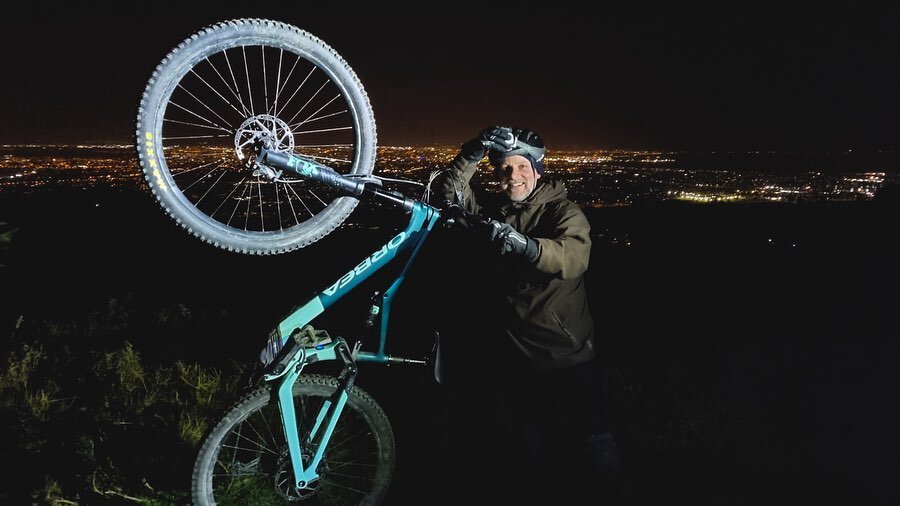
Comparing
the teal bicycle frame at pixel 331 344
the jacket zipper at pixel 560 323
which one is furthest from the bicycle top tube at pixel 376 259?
the jacket zipper at pixel 560 323

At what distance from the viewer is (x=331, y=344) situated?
307 centimetres

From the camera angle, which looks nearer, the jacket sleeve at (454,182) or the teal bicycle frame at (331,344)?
the teal bicycle frame at (331,344)

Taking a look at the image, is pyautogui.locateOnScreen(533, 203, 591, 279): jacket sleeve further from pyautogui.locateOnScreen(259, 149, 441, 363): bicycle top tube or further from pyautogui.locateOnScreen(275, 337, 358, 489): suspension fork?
pyautogui.locateOnScreen(275, 337, 358, 489): suspension fork

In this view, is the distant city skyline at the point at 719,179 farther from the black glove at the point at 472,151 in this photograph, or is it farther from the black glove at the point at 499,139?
the black glove at the point at 499,139

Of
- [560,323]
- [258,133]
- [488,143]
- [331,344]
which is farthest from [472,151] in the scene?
[331,344]

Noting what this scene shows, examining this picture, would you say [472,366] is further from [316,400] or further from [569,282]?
[316,400]

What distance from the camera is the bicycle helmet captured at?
3258mm

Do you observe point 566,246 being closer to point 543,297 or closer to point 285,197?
point 543,297

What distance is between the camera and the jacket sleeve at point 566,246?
284cm

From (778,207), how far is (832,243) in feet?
58.1

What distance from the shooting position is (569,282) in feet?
11.0

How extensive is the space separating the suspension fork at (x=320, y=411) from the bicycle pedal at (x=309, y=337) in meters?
0.03

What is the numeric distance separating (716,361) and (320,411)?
13.7 ft

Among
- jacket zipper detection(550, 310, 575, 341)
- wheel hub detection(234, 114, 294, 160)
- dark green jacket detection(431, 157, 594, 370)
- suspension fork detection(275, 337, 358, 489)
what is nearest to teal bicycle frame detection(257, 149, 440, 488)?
suspension fork detection(275, 337, 358, 489)
